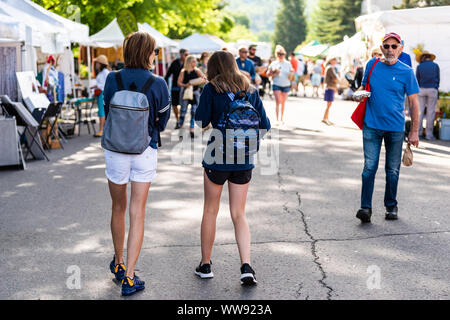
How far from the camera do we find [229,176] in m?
4.63

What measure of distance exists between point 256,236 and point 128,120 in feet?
7.17

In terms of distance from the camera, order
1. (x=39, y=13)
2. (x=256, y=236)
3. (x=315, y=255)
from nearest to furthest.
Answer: (x=315, y=255) < (x=256, y=236) < (x=39, y=13)

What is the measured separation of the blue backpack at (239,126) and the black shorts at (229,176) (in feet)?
0.36

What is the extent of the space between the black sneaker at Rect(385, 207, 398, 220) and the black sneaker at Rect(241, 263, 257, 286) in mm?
2512

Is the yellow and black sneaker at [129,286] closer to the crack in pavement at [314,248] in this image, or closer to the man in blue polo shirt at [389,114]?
the crack in pavement at [314,248]

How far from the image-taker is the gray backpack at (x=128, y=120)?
4.30m

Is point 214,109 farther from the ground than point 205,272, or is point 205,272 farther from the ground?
point 214,109

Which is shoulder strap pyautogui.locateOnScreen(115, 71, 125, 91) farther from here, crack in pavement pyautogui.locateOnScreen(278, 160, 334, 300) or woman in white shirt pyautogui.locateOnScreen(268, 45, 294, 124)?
woman in white shirt pyautogui.locateOnScreen(268, 45, 294, 124)

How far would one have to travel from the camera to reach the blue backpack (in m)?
4.49

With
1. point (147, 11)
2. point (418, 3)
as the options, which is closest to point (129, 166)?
point (147, 11)

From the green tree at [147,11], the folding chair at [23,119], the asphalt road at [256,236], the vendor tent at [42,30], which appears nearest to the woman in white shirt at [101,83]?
the vendor tent at [42,30]

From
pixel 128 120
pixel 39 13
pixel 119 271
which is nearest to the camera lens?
pixel 128 120

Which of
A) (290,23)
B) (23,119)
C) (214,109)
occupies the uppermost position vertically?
(290,23)

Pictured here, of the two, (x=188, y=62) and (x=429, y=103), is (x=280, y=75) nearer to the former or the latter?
(x=188, y=62)
